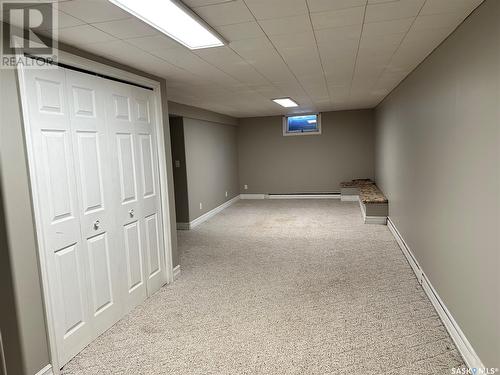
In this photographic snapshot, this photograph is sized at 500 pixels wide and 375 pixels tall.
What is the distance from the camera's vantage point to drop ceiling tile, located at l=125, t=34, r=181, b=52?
229cm

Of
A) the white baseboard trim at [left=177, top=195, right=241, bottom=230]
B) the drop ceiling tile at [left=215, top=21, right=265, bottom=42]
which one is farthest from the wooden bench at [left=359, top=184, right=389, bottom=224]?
the drop ceiling tile at [left=215, top=21, right=265, bottom=42]

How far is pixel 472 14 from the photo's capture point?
204cm

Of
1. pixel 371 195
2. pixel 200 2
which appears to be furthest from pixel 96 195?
pixel 371 195

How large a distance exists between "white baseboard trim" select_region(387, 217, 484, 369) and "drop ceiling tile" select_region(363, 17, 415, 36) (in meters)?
2.09

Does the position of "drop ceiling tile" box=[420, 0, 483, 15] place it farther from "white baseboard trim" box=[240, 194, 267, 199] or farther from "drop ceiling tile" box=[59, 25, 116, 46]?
"white baseboard trim" box=[240, 194, 267, 199]

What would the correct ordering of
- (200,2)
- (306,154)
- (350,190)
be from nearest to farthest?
(200,2)
(350,190)
(306,154)

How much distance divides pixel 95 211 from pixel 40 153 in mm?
663

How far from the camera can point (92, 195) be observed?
265 centimetres

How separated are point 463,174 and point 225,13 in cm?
181

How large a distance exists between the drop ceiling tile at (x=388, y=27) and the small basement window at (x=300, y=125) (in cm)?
643

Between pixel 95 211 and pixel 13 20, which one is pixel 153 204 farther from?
pixel 13 20

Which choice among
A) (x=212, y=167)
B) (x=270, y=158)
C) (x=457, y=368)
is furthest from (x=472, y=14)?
(x=270, y=158)

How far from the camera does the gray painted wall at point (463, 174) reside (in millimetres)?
1811

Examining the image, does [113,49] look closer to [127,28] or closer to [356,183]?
[127,28]
